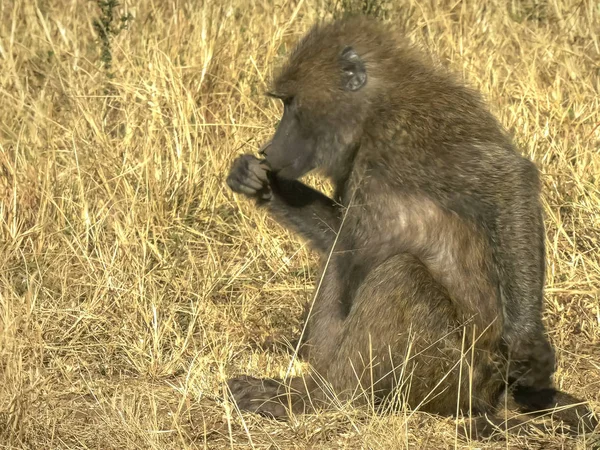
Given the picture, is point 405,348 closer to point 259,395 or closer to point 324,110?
point 259,395

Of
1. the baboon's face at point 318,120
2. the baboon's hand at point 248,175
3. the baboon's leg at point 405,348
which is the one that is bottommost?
the baboon's leg at point 405,348

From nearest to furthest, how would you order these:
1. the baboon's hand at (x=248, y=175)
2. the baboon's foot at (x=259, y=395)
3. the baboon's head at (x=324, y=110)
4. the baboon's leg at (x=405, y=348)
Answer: the baboon's leg at (x=405, y=348) < the baboon's foot at (x=259, y=395) < the baboon's head at (x=324, y=110) < the baboon's hand at (x=248, y=175)

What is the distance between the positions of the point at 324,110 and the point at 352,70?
0.51 feet

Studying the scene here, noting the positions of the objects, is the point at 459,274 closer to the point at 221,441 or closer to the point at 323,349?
the point at 323,349

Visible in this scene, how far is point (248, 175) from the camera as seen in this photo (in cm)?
371

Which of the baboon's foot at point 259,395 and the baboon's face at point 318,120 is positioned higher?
the baboon's face at point 318,120

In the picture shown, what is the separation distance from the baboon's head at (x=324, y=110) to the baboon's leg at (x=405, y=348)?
1.49 ft

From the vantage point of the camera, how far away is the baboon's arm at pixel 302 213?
3.79 metres

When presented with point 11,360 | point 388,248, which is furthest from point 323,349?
point 11,360

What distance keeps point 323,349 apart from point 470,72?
1990 millimetres

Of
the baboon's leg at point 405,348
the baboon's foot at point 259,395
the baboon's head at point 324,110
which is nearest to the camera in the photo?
the baboon's leg at point 405,348

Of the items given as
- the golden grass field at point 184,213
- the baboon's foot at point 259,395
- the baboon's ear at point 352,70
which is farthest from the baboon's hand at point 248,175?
the baboon's foot at point 259,395

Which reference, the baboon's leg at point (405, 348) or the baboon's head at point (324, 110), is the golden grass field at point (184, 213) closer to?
the baboon's leg at point (405, 348)

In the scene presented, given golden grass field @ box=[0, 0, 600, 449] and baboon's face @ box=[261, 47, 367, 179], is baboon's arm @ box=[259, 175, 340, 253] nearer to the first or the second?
baboon's face @ box=[261, 47, 367, 179]
